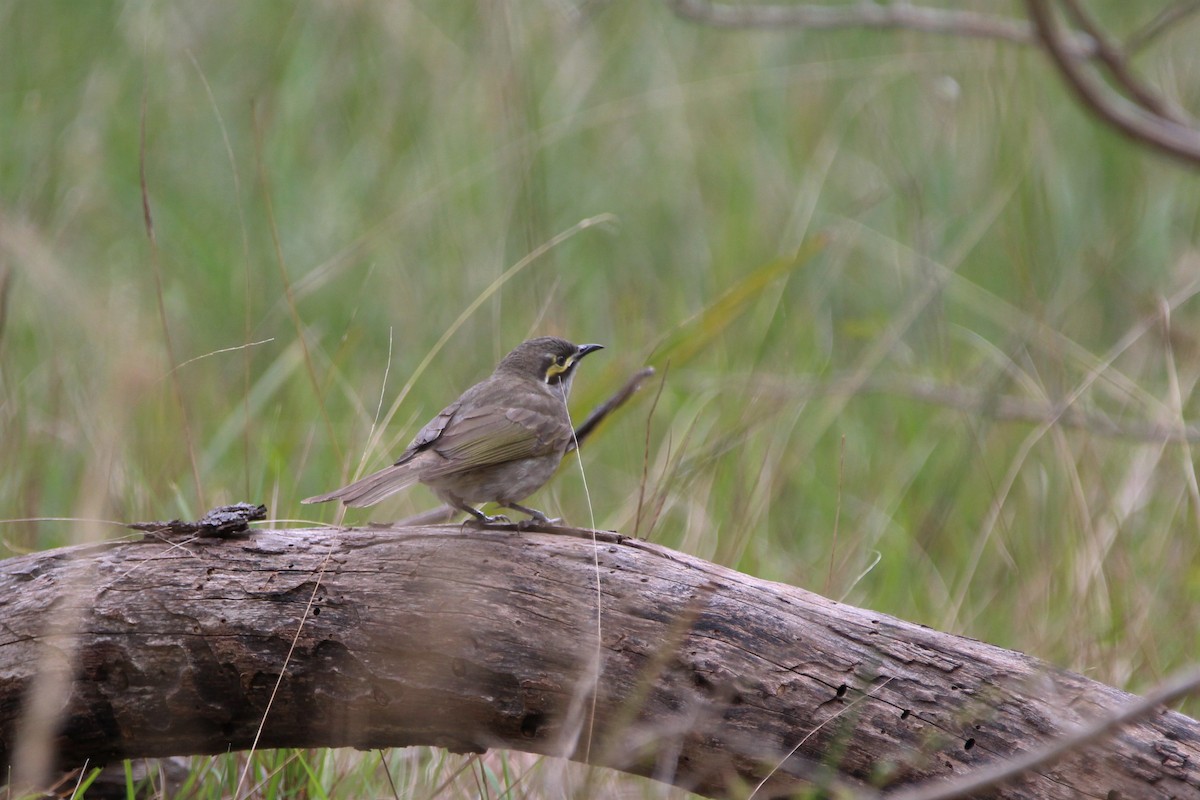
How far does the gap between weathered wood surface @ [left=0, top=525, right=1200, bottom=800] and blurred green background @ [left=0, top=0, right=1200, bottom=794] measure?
1063mm

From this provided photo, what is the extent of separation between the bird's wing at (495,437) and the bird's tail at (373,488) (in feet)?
0.33

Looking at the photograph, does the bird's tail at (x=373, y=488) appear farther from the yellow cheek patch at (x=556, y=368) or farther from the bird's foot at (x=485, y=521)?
the yellow cheek patch at (x=556, y=368)

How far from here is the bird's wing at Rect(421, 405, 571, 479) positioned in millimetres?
4586

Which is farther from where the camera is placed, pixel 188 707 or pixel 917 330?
pixel 917 330

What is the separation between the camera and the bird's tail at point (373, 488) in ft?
13.7

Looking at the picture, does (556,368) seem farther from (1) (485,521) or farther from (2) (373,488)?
(2) (373,488)

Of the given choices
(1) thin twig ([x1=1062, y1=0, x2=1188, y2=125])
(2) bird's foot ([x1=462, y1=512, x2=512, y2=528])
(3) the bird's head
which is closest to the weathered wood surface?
(2) bird's foot ([x1=462, y1=512, x2=512, y2=528])

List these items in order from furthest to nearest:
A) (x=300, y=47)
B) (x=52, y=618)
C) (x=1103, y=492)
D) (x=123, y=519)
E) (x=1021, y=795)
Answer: (x=300, y=47), (x=1103, y=492), (x=123, y=519), (x=52, y=618), (x=1021, y=795)

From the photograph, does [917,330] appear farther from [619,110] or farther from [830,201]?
[619,110]

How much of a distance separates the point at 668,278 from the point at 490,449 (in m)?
4.81

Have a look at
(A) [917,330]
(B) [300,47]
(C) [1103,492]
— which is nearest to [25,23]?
(B) [300,47]

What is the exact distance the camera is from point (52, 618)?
352 cm

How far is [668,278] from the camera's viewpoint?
9.27m

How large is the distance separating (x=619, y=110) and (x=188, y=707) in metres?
6.85
